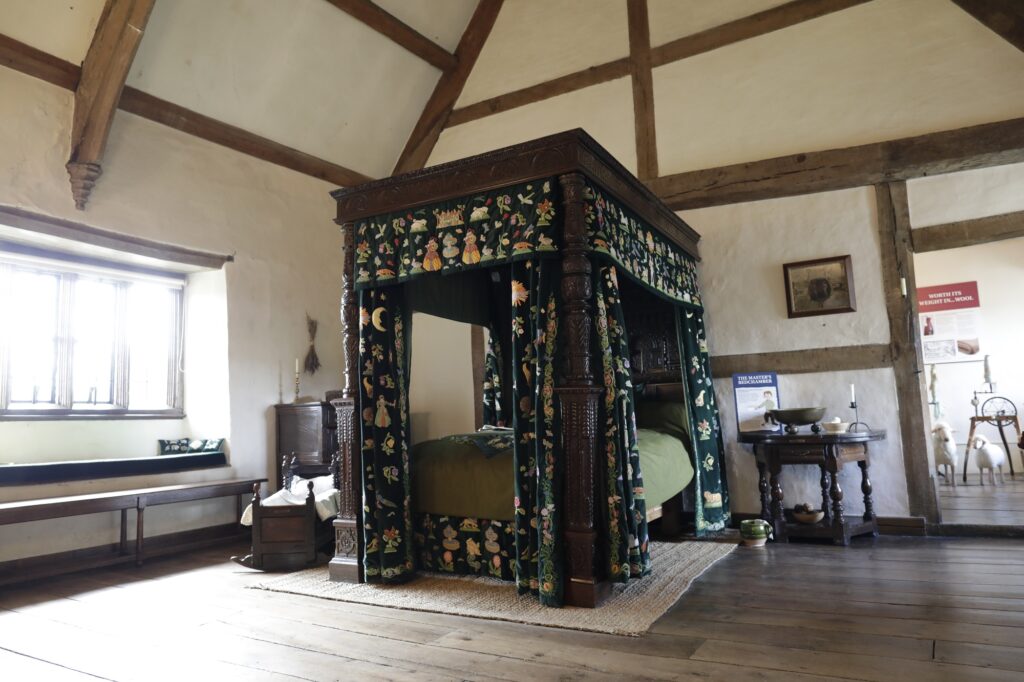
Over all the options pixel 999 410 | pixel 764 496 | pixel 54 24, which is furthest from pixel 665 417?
pixel 999 410

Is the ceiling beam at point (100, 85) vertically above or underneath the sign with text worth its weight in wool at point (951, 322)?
above

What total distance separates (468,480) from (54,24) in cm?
421

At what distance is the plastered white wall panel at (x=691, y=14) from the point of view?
5.52 m

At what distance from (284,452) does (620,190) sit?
3946 mm

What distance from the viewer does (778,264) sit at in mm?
5238

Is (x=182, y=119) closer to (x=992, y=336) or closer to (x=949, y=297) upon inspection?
(x=949, y=297)

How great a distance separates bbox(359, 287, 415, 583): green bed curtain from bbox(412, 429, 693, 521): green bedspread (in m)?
0.14

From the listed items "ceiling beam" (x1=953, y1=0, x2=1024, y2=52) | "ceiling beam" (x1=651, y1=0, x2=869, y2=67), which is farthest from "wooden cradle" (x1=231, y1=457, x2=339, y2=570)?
"ceiling beam" (x1=953, y1=0, x2=1024, y2=52)

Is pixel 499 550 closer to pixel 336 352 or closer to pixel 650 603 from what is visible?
pixel 650 603

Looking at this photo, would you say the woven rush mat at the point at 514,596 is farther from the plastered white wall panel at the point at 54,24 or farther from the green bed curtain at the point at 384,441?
the plastered white wall panel at the point at 54,24

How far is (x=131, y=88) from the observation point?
504 centimetres

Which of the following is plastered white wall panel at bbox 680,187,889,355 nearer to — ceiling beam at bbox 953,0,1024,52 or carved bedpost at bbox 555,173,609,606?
ceiling beam at bbox 953,0,1024,52

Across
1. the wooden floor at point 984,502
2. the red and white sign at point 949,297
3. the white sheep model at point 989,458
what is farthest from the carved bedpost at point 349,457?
the red and white sign at point 949,297

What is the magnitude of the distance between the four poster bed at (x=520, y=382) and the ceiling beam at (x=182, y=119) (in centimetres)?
245
